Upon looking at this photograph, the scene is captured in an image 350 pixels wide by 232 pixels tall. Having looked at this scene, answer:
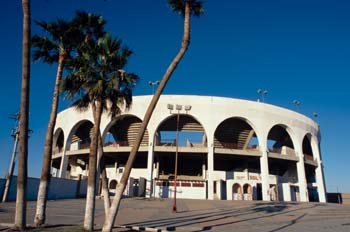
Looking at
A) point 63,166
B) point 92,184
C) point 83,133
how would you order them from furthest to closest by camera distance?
point 83,133 → point 63,166 → point 92,184

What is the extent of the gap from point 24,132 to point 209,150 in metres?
30.6

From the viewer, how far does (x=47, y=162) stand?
1230 cm

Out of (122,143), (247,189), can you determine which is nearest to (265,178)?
(247,189)

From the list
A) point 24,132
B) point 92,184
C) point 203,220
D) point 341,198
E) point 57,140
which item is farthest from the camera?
point 341,198

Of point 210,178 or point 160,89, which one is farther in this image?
point 210,178

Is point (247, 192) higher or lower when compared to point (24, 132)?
lower

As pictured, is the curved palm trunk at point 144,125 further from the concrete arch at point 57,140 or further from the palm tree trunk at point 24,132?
the concrete arch at point 57,140

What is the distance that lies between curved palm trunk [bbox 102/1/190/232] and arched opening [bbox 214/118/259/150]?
1240 inches

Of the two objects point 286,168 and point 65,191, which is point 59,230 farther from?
point 286,168

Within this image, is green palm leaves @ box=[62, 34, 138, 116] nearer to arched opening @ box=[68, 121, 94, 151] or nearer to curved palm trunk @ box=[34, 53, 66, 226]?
curved palm trunk @ box=[34, 53, 66, 226]

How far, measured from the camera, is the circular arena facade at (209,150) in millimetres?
39562

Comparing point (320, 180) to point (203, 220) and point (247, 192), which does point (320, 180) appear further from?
point (203, 220)

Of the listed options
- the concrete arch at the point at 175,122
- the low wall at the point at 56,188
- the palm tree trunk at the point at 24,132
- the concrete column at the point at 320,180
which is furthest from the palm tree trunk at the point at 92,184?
the concrete column at the point at 320,180

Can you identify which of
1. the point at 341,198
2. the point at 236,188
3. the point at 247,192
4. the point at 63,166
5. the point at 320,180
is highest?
the point at 63,166
